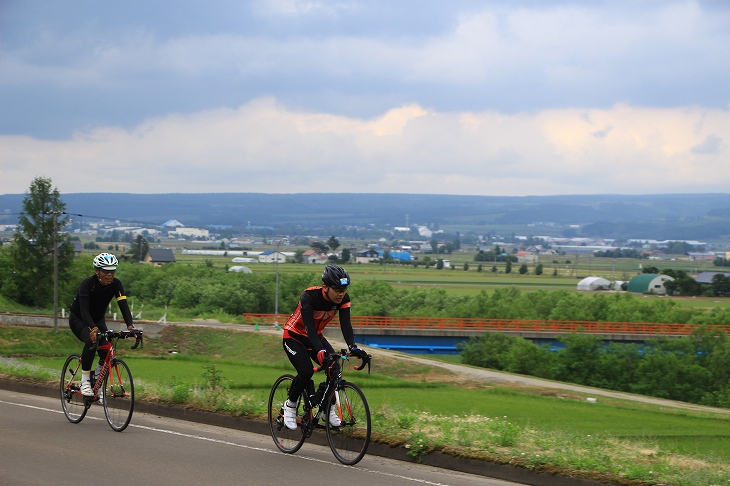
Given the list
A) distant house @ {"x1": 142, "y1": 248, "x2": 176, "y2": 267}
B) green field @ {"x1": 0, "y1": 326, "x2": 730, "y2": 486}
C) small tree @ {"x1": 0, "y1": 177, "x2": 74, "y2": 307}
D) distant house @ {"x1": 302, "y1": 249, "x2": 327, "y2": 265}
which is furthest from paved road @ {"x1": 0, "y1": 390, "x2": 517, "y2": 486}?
distant house @ {"x1": 302, "y1": 249, "x2": 327, "y2": 265}

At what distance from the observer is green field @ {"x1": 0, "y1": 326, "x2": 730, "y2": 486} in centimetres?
919

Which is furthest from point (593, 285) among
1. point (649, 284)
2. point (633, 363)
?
point (633, 363)

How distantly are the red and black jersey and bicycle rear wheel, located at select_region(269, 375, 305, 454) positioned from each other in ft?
2.30

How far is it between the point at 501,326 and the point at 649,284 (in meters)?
70.7

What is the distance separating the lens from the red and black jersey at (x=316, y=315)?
370 inches

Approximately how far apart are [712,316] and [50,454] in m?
80.0

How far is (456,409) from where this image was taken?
30.8m

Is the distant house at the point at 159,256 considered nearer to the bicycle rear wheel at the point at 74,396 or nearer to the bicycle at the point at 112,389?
the bicycle rear wheel at the point at 74,396

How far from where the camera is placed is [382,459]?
9.93 metres

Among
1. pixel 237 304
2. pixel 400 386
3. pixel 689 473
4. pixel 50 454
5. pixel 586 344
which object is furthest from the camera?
pixel 237 304

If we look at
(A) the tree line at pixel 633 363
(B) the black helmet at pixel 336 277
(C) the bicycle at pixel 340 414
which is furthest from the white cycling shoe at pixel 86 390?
(A) the tree line at pixel 633 363

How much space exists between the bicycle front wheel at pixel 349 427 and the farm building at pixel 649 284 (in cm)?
Result: 13055

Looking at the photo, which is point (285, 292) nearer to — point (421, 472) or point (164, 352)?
point (164, 352)

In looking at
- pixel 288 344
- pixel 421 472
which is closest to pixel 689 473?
pixel 421 472
